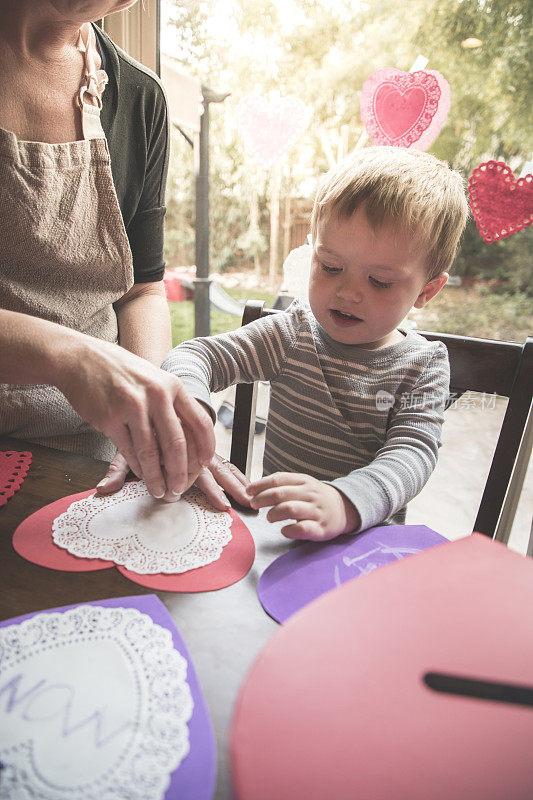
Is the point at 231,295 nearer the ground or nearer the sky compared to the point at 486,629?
nearer the ground

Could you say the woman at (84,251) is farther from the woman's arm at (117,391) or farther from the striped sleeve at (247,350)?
the striped sleeve at (247,350)

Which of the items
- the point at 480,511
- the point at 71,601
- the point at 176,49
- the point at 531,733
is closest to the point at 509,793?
the point at 531,733

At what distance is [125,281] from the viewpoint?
3.24ft

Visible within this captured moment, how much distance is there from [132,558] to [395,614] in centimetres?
30

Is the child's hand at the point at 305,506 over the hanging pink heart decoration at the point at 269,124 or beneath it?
beneath

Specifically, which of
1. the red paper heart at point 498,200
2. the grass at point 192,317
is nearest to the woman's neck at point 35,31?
the red paper heart at point 498,200

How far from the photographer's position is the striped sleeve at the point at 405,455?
66 centimetres

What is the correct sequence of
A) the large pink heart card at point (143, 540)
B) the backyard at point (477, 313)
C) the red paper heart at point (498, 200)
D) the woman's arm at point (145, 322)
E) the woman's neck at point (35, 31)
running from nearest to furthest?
the large pink heart card at point (143, 540) → the woman's neck at point (35, 31) → the woman's arm at point (145, 322) → the red paper heart at point (498, 200) → the backyard at point (477, 313)

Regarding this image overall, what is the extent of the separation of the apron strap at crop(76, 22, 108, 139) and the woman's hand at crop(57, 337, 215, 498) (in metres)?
0.48

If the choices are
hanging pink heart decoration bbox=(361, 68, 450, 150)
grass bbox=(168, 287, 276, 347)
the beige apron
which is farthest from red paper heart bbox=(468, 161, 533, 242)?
grass bbox=(168, 287, 276, 347)

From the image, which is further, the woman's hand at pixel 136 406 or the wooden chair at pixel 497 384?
the wooden chair at pixel 497 384

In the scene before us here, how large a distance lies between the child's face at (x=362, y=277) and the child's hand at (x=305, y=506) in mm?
358

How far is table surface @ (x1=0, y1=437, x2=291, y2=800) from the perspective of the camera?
16.6 inches

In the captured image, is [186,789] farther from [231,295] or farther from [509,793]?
[231,295]
